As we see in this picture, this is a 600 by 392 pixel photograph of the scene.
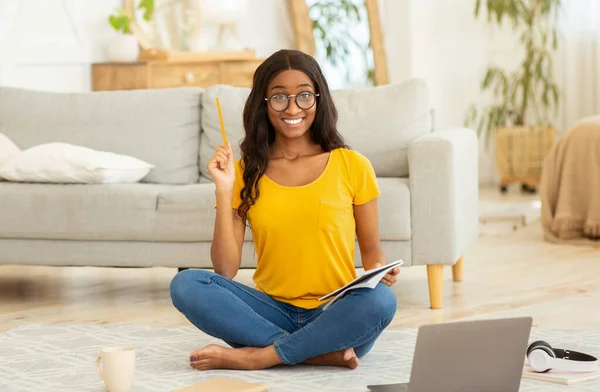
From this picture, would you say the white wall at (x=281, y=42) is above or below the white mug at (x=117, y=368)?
above

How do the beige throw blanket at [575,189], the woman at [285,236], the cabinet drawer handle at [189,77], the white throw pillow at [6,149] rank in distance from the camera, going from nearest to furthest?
the woman at [285,236], the white throw pillow at [6,149], the beige throw blanket at [575,189], the cabinet drawer handle at [189,77]

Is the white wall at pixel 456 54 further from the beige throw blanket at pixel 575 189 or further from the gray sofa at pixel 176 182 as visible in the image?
the gray sofa at pixel 176 182

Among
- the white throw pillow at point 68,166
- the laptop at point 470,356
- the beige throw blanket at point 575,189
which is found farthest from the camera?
the beige throw blanket at point 575,189

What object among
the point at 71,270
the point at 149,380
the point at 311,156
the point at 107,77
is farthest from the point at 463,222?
the point at 107,77

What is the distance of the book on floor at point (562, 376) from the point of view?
233 centimetres

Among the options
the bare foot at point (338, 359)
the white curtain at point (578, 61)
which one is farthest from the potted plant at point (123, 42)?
the bare foot at point (338, 359)

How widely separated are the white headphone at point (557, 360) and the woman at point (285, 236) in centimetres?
36

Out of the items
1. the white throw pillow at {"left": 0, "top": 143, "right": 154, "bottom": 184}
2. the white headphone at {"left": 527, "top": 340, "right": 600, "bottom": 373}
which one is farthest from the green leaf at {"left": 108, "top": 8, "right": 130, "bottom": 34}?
the white headphone at {"left": 527, "top": 340, "right": 600, "bottom": 373}

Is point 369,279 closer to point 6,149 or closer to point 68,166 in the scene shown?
point 68,166

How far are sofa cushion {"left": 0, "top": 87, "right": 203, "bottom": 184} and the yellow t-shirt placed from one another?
141 cm

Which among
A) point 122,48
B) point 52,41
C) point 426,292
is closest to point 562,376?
→ point 426,292

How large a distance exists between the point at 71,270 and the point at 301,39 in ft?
9.37

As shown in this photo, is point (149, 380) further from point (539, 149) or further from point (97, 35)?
point (539, 149)

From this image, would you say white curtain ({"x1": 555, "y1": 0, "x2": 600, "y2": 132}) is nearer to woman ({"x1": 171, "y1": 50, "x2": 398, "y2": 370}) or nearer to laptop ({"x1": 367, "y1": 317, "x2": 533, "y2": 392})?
woman ({"x1": 171, "y1": 50, "x2": 398, "y2": 370})
